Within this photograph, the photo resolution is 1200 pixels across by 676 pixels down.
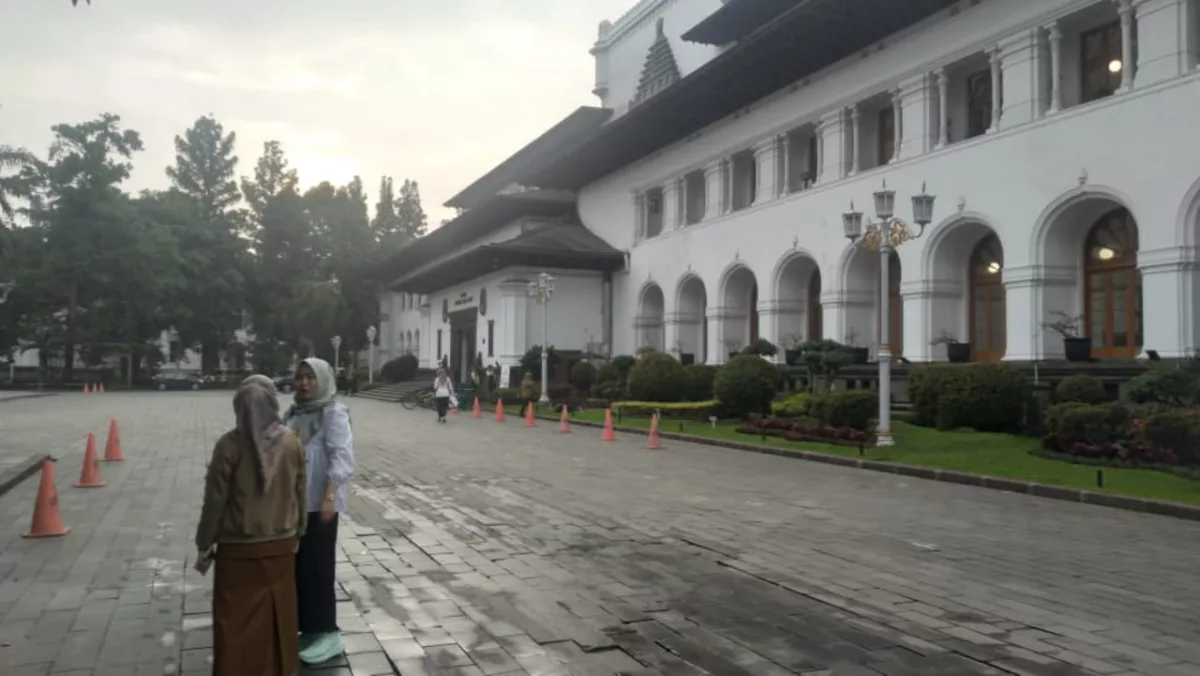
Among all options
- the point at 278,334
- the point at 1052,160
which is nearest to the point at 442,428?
the point at 1052,160

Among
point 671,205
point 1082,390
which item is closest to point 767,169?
point 671,205

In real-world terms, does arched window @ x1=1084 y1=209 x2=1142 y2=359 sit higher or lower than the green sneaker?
higher

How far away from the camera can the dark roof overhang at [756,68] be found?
2258 centimetres

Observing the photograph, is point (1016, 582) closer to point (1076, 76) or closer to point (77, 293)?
point (1076, 76)

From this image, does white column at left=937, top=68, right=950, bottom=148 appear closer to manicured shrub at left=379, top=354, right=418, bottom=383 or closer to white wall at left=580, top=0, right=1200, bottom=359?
white wall at left=580, top=0, right=1200, bottom=359

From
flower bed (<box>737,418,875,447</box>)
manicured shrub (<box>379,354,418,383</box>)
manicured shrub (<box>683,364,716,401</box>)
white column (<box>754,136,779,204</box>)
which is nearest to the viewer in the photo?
flower bed (<box>737,418,875,447</box>)

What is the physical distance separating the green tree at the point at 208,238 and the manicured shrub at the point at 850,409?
5011cm

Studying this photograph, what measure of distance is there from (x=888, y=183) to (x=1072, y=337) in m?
6.50

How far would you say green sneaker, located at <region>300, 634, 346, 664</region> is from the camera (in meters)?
4.88

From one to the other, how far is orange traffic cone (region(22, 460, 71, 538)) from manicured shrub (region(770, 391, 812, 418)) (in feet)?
47.4

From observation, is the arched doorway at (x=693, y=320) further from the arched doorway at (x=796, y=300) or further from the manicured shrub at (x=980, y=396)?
the manicured shrub at (x=980, y=396)

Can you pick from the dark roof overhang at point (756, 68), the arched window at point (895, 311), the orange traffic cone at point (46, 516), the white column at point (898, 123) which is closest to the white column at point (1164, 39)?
the dark roof overhang at point (756, 68)

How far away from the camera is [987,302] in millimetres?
21719

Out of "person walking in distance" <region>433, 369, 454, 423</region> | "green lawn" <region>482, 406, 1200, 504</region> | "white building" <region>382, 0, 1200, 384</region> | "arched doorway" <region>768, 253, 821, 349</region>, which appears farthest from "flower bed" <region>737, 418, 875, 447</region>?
"person walking in distance" <region>433, 369, 454, 423</region>
